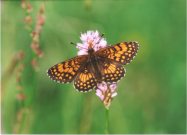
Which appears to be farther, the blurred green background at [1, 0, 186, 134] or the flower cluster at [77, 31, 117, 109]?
the blurred green background at [1, 0, 186, 134]

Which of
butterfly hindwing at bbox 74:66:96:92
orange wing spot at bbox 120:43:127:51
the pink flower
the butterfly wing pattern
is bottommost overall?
the pink flower

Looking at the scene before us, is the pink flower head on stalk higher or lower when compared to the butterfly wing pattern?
higher

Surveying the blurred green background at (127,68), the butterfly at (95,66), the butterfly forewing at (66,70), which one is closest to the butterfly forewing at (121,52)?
the butterfly at (95,66)

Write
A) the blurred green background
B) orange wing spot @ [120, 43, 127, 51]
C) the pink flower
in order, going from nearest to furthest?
1. the pink flower
2. orange wing spot @ [120, 43, 127, 51]
3. the blurred green background

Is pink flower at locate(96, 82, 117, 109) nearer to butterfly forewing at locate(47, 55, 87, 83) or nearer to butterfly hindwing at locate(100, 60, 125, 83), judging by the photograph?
butterfly hindwing at locate(100, 60, 125, 83)

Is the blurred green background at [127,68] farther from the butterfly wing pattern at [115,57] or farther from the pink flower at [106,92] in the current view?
the pink flower at [106,92]

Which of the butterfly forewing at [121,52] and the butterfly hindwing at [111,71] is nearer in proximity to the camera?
the butterfly hindwing at [111,71]

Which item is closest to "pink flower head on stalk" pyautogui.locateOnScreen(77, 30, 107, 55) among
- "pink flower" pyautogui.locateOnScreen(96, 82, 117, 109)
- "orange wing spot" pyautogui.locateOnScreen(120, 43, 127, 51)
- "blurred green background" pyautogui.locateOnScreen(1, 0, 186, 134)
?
"orange wing spot" pyautogui.locateOnScreen(120, 43, 127, 51)
